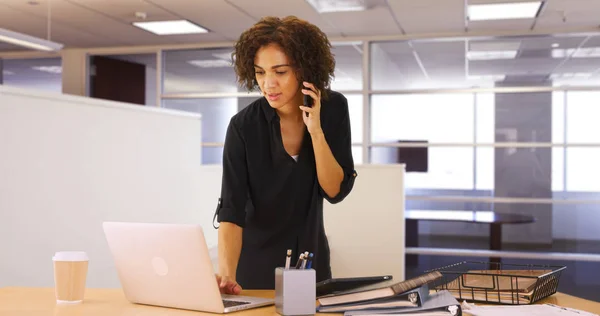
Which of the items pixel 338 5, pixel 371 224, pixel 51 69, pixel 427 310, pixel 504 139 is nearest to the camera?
pixel 427 310

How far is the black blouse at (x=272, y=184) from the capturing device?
1.93 meters

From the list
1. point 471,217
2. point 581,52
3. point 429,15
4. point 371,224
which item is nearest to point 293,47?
point 371,224

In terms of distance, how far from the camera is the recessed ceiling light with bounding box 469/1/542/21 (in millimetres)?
6242

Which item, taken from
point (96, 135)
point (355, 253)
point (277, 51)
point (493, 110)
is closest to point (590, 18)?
point (493, 110)

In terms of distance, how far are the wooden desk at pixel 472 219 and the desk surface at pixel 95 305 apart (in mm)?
5297

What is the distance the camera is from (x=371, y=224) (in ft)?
16.9

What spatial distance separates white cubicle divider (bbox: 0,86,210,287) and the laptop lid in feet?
5.56

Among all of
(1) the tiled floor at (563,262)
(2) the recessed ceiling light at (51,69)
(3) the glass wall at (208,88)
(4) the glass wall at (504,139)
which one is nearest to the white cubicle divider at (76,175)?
(1) the tiled floor at (563,262)

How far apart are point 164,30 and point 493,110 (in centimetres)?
352

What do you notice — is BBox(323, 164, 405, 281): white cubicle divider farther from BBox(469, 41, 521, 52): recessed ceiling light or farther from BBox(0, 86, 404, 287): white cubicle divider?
BBox(469, 41, 521, 52): recessed ceiling light

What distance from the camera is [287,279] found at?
4.64ft

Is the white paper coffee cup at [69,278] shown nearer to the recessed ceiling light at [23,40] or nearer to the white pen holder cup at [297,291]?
the white pen holder cup at [297,291]

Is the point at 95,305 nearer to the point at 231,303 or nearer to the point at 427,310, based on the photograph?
the point at 231,303

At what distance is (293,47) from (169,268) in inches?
25.9
